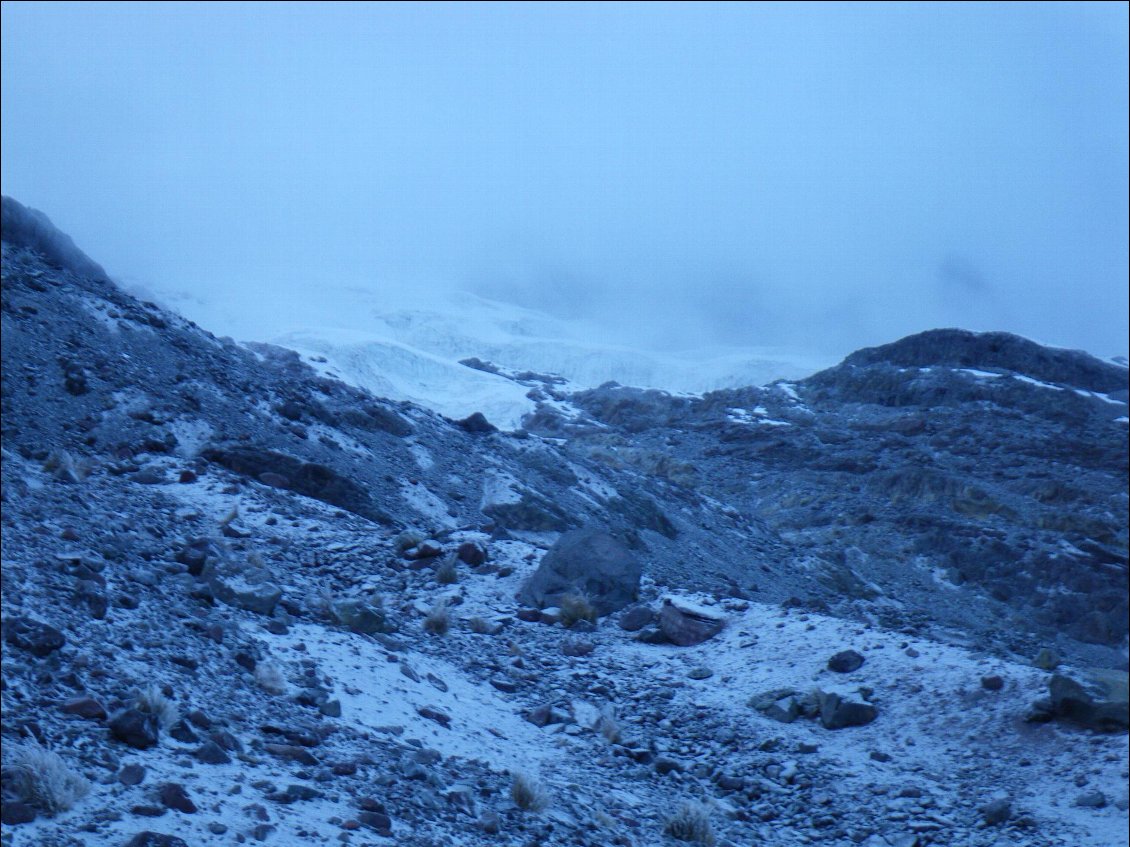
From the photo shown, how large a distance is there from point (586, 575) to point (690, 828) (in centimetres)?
542

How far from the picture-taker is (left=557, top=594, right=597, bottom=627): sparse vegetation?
11586 millimetres

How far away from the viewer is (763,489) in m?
51.2

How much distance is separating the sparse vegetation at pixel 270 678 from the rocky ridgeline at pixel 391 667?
0.9 inches

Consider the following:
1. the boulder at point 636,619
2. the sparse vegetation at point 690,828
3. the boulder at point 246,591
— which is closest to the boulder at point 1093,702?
the sparse vegetation at point 690,828

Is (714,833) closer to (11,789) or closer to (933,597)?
(11,789)

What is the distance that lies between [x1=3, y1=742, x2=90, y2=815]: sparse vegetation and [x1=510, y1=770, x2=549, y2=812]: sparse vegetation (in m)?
2.79

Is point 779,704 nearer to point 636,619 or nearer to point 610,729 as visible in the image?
point 610,729

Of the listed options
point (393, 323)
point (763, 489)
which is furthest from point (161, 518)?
point (393, 323)

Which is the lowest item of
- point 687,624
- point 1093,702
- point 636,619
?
point 636,619

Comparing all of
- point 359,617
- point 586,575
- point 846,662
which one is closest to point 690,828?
point 846,662

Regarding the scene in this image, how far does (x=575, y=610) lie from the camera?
11.6m

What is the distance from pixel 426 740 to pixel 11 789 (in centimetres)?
313

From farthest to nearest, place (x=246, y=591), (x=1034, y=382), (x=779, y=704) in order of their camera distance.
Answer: (x=1034, y=382)
(x=779, y=704)
(x=246, y=591)

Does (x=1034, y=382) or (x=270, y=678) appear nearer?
(x=270, y=678)
